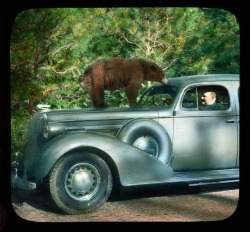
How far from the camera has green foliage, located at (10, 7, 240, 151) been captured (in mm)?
3441

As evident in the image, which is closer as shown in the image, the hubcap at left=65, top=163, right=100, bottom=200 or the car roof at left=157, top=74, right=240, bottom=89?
the hubcap at left=65, top=163, right=100, bottom=200

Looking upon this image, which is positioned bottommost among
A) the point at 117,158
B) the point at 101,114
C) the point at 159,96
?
the point at 117,158

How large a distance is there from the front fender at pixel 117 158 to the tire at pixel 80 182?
7cm

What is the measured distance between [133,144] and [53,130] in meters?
0.63

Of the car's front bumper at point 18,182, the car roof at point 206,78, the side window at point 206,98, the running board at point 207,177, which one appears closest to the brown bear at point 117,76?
the car roof at point 206,78

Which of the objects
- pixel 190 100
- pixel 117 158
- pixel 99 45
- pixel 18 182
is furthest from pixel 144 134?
pixel 18 182

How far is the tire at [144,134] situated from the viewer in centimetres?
336

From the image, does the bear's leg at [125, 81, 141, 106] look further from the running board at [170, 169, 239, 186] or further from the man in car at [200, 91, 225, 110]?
the running board at [170, 169, 239, 186]

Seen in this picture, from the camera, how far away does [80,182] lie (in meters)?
3.33

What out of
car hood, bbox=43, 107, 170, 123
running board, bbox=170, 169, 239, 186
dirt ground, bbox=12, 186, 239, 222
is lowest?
dirt ground, bbox=12, 186, 239, 222

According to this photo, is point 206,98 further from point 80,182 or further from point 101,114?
point 80,182

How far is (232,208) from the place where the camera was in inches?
139

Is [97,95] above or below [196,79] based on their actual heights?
below

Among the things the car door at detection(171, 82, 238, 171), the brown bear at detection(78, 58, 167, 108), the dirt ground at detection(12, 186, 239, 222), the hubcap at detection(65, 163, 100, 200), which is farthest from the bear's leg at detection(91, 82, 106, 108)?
the dirt ground at detection(12, 186, 239, 222)
